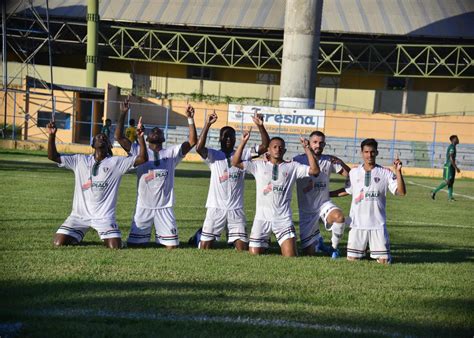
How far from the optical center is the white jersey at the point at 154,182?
10953mm

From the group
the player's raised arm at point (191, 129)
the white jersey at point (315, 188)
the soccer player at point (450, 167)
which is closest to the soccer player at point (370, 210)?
the white jersey at point (315, 188)

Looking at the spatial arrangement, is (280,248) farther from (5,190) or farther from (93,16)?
(93,16)

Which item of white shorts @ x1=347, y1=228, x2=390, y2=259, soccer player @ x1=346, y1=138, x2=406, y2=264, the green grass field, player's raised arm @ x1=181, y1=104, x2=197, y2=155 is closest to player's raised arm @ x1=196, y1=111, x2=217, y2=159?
player's raised arm @ x1=181, y1=104, x2=197, y2=155

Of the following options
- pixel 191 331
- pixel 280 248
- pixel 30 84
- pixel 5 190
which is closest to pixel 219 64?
Answer: pixel 30 84

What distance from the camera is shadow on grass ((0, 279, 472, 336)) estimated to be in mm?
6621

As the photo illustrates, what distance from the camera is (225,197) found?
11141 millimetres

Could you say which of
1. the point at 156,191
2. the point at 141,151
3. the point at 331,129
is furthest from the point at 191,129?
the point at 331,129

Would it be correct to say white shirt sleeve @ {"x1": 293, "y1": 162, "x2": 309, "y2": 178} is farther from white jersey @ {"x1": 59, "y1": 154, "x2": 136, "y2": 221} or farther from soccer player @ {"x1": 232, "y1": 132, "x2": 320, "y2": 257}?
white jersey @ {"x1": 59, "y1": 154, "x2": 136, "y2": 221}

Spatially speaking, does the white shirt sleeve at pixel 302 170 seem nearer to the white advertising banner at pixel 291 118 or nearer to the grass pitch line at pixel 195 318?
the grass pitch line at pixel 195 318

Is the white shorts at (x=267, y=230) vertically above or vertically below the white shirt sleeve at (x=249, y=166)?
below

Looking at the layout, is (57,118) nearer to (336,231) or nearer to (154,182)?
(154,182)

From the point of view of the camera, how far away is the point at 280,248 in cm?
1132

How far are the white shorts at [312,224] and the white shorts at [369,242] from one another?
1.71ft

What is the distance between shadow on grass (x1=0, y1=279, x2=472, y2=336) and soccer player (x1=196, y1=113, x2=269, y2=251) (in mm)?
2814
